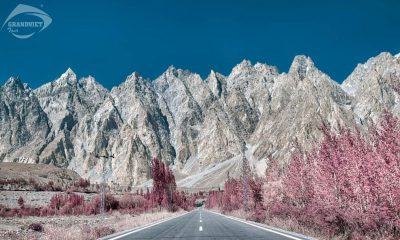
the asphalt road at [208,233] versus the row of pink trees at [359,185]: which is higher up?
the row of pink trees at [359,185]

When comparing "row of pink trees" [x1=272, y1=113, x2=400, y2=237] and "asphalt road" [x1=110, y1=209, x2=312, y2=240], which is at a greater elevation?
"row of pink trees" [x1=272, y1=113, x2=400, y2=237]

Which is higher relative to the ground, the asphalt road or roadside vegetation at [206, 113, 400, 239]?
roadside vegetation at [206, 113, 400, 239]

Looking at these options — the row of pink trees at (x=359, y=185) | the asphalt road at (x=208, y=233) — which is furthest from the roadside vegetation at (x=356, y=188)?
the asphalt road at (x=208, y=233)

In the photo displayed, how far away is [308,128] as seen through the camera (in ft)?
600

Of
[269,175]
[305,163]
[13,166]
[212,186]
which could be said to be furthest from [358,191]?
[212,186]

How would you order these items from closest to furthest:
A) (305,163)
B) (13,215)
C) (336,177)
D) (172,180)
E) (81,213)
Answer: (336,177)
(305,163)
(13,215)
(81,213)
(172,180)

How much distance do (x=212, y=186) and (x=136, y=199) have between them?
118040 mm

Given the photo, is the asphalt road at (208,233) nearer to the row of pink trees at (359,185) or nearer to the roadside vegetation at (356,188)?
the roadside vegetation at (356,188)

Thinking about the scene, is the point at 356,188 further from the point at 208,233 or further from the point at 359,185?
the point at 208,233

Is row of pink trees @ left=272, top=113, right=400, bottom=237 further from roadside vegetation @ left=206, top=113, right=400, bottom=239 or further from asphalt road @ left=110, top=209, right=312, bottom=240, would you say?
asphalt road @ left=110, top=209, right=312, bottom=240

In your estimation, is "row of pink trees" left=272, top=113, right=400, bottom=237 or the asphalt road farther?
the asphalt road

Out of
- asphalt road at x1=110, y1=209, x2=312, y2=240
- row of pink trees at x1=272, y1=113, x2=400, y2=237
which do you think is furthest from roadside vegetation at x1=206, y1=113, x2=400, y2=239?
asphalt road at x1=110, y1=209, x2=312, y2=240

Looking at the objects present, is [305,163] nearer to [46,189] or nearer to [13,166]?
[46,189]

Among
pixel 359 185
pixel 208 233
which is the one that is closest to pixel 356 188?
pixel 359 185
